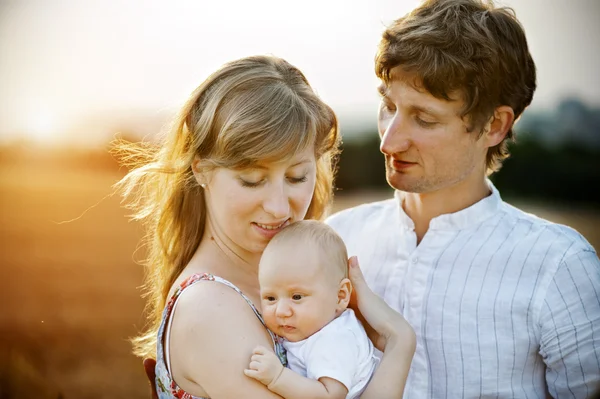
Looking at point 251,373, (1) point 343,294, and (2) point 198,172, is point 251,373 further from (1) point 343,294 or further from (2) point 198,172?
(2) point 198,172

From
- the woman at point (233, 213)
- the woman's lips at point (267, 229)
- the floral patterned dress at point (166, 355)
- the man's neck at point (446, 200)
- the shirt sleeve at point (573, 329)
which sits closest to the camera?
the woman at point (233, 213)

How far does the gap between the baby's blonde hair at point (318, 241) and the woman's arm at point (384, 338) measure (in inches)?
7.4

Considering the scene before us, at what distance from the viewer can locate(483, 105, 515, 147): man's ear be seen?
11.2ft

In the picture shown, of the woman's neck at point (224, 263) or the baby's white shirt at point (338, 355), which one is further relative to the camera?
the woman's neck at point (224, 263)

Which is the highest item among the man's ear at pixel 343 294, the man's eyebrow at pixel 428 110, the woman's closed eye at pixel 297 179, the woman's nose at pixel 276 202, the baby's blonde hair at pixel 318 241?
the man's eyebrow at pixel 428 110

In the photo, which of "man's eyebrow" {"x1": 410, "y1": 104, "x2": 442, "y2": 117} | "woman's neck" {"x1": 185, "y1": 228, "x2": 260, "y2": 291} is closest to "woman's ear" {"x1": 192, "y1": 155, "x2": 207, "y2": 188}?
"woman's neck" {"x1": 185, "y1": 228, "x2": 260, "y2": 291}

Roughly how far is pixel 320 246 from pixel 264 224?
261 millimetres

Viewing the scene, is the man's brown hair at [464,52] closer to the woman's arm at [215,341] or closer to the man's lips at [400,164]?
the man's lips at [400,164]

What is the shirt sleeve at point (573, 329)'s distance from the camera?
9.57ft

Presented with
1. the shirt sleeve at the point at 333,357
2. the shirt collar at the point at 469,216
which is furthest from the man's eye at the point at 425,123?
the shirt sleeve at the point at 333,357

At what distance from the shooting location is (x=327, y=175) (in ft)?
11.5

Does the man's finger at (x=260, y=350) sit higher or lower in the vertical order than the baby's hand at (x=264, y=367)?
higher

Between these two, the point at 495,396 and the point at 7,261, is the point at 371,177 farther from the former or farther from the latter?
the point at 495,396

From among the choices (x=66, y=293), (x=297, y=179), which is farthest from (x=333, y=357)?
(x=66, y=293)
